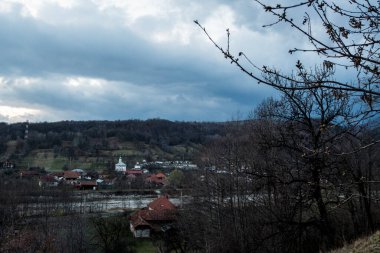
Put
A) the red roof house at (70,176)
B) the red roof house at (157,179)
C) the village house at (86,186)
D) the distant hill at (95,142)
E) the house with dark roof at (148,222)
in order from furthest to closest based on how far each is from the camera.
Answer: the distant hill at (95,142) < the red roof house at (70,176) < the red roof house at (157,179) < the village house at (86,186) < the house with dark roof at (148,222)

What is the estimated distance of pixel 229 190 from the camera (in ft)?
84.4

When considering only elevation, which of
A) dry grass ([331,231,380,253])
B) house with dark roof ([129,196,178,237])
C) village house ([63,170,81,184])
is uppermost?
village house ([63,170,81,184])

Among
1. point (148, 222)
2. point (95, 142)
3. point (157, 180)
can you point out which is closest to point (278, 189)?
point (148, 222)

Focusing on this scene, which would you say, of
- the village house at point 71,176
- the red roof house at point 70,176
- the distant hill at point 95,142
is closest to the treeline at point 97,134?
the distant hill at point 95,142

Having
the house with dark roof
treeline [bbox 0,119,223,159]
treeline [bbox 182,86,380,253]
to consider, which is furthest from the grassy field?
treeline [bbox 182,86,380,253]

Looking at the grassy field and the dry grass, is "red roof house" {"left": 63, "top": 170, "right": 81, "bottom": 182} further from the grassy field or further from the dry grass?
the dry grass

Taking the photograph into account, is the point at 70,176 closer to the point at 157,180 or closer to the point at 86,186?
the point at 86,186

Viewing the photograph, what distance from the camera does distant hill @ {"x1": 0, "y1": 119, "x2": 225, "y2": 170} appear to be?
15438 cm

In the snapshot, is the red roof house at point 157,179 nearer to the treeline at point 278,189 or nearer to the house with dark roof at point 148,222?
the house with dark roof at point 148,222

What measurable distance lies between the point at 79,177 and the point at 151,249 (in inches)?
3164

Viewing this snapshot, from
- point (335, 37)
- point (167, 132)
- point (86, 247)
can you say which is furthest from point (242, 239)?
point (167, 132)

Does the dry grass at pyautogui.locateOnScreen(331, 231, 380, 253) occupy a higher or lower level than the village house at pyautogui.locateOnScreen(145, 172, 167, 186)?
lower

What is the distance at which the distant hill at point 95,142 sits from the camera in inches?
6078

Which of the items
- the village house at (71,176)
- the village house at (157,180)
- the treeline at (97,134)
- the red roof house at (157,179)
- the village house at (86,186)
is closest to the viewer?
the village house at (86,186)
